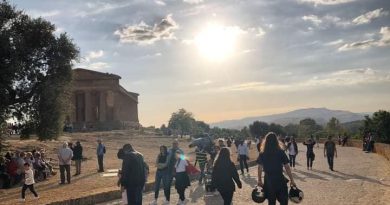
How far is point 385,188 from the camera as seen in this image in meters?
17.3

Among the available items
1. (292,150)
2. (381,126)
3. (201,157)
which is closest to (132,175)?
(201,157)

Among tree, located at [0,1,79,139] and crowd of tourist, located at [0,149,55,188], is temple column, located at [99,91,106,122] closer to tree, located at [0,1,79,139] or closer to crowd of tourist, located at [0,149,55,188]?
tree, located at [0,1,79,139]

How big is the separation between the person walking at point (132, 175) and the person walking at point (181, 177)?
3.50 m

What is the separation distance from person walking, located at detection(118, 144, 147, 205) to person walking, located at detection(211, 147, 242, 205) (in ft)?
5.49

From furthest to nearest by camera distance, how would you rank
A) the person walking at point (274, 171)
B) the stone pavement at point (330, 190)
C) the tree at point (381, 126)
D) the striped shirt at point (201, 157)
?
the tree at point (381, 126), the striped shirt at point (201, 157), the stone pavement at point (330, 190), the person walking at point (274, 171)

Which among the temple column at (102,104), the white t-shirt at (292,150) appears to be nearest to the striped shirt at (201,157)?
the white t-shirt at (292,150)

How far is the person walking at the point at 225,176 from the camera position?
35.0ft

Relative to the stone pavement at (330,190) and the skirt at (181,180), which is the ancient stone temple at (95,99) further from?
the skirt at (181,180)

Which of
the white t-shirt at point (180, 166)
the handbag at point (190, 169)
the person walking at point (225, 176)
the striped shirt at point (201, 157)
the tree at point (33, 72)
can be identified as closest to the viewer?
the person walking at point (225, 176)

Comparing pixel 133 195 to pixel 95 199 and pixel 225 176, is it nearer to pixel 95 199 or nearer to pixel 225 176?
pixel 225 176

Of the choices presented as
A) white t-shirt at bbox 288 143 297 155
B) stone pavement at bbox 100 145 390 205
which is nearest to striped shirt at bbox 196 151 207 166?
stone pavement at bbox 100 145 390 205

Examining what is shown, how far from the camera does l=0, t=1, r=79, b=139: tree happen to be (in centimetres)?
2459

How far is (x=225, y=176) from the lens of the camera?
420 inches

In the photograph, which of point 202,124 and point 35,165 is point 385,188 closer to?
point 35,165
